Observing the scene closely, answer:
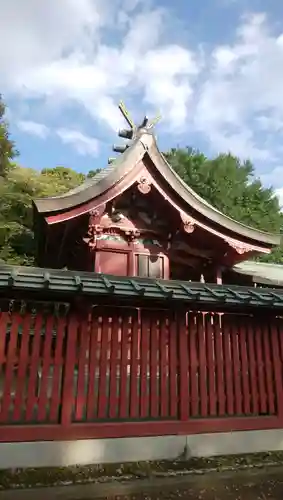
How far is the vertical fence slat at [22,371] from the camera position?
5535 mm

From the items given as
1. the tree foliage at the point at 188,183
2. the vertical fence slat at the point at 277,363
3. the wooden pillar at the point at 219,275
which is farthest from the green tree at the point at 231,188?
the vertical fence slat at the point at 277,363

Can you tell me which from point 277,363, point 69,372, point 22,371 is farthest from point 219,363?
point 22,371

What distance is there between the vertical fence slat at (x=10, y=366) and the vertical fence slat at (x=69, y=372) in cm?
76

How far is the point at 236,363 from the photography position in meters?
6.87

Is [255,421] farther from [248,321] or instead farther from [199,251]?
[199,251]

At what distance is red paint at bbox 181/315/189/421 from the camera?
249 inches

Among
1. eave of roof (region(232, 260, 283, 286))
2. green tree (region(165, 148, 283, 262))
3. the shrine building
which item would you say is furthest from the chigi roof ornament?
green tree (region(165, 148, 283, 262))

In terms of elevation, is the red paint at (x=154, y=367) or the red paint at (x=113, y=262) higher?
the red paint at (x=113, y=262)

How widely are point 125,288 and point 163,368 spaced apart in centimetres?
151

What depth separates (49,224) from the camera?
9.62 metres

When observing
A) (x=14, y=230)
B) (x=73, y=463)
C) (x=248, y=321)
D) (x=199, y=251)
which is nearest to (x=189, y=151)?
(x=14, y=230)

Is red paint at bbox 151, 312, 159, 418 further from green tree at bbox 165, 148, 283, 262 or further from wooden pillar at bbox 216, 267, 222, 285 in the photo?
green tree at bbox 165, 148, 283, 262

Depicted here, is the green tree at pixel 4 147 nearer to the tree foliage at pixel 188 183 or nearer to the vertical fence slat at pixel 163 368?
the tree foliage at pixel 188 183

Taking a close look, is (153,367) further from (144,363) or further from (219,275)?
(219,275)
